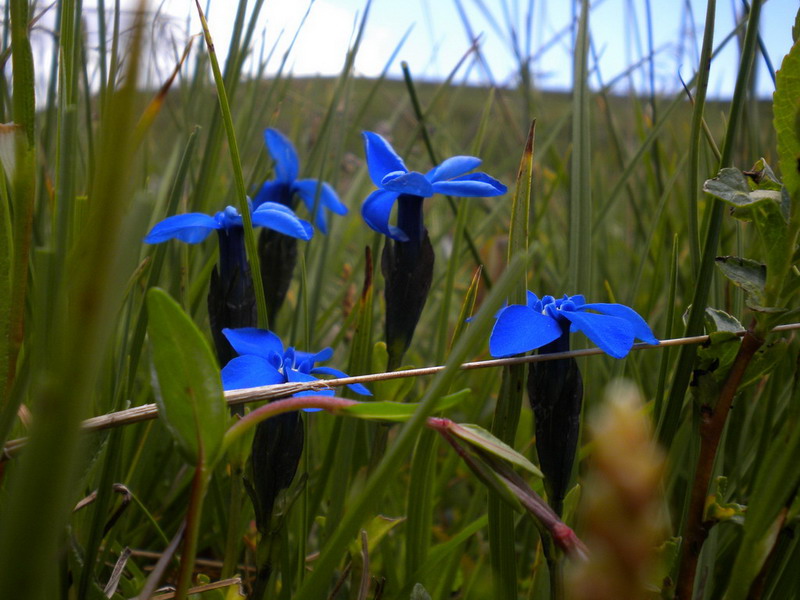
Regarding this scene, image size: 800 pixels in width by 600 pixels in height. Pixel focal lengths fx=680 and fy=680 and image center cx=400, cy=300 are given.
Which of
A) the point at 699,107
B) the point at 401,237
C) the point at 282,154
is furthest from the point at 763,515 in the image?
the point at 282,154

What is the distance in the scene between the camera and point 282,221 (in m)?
0.68

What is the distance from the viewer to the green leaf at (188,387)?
0.34 metres

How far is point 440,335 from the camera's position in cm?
102

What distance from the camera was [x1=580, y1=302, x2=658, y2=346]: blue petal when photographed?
515 millimetres

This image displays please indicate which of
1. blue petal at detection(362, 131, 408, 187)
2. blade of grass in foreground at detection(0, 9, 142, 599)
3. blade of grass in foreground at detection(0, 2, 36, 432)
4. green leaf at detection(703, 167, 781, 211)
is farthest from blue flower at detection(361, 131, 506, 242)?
blade of grass in foreground at detection(0, 9, 142, 599)

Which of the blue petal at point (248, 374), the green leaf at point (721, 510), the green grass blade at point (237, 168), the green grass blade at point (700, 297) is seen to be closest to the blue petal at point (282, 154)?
the green grass blade at point (237, 168)

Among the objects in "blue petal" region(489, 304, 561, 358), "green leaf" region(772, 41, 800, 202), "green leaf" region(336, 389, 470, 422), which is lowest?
"green leaf" region(336, 389, 470, 422)

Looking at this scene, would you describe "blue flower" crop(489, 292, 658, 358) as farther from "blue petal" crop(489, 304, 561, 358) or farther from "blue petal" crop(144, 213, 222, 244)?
"blue petal" crop(144, 213, 222, 244)

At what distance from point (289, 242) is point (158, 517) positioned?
41cm

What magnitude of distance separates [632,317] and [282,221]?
0.34 metres

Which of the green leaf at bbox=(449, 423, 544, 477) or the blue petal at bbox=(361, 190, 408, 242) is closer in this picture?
the green leaf at bbox=(449, 423, 544, 477)

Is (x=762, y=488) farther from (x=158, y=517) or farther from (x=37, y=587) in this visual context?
(x=158, y=517)

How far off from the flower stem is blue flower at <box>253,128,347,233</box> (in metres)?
0.52

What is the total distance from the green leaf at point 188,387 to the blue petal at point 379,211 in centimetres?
38
